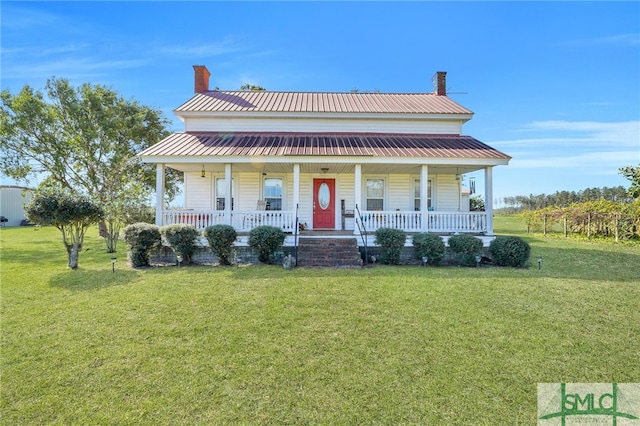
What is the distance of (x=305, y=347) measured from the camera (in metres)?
4.45

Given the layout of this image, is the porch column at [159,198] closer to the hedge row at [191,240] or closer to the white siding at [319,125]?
the hedge row at [191,240]

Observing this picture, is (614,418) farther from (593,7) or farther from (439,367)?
(593,7)

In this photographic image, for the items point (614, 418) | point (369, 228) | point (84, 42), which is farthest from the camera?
point (84, 42)

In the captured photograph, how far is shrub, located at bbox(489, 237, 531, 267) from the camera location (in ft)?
31.6

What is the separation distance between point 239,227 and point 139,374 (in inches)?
303


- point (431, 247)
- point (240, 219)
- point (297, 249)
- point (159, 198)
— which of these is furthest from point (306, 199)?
point (431, 247)

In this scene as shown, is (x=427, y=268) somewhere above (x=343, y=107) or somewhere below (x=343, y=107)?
below

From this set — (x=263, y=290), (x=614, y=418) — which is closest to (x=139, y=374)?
(x=263, y=290)

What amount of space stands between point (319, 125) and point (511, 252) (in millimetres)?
9576

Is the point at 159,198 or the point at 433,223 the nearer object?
the point at 159,198

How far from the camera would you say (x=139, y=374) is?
3811 millimetres

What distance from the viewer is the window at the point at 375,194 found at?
14.3m

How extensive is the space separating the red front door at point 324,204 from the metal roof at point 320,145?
1.98 metres

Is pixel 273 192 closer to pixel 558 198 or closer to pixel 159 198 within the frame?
pixel 159 198
